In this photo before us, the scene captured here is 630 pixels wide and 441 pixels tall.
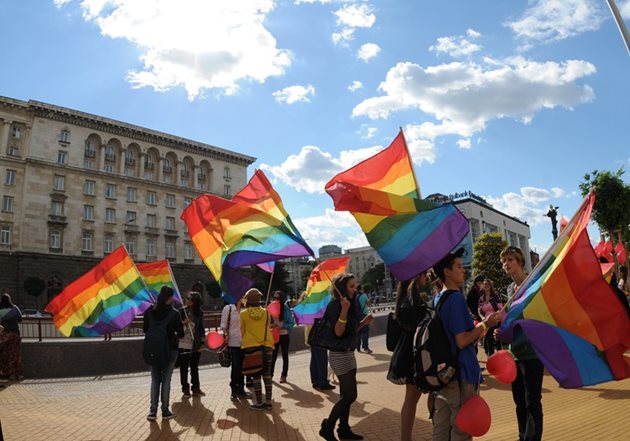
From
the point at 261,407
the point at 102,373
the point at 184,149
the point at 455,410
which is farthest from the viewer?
the point at 184,149

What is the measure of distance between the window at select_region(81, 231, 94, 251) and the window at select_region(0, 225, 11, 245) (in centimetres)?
655

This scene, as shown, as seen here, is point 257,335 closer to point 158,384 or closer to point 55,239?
point 158,384

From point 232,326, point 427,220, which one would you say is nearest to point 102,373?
point 232,326

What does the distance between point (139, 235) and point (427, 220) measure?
179 ft

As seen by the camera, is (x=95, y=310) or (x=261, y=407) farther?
Result: (x=95, y=310)

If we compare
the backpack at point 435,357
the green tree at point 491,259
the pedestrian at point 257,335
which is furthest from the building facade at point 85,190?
the backpack at point 435,357

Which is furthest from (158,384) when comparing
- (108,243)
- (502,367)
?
(108,243)

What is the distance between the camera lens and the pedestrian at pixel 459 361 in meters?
3.67

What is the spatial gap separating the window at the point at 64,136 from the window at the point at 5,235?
1061 centimetres

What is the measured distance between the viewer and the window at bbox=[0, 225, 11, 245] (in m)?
45.6

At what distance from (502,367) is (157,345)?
199 inches

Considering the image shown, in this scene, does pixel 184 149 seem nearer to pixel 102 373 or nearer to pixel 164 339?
pixel 102 373

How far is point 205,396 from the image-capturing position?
9.20 meters

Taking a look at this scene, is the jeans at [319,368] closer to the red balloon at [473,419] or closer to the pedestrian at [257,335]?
the pedestrian at [257,335]
